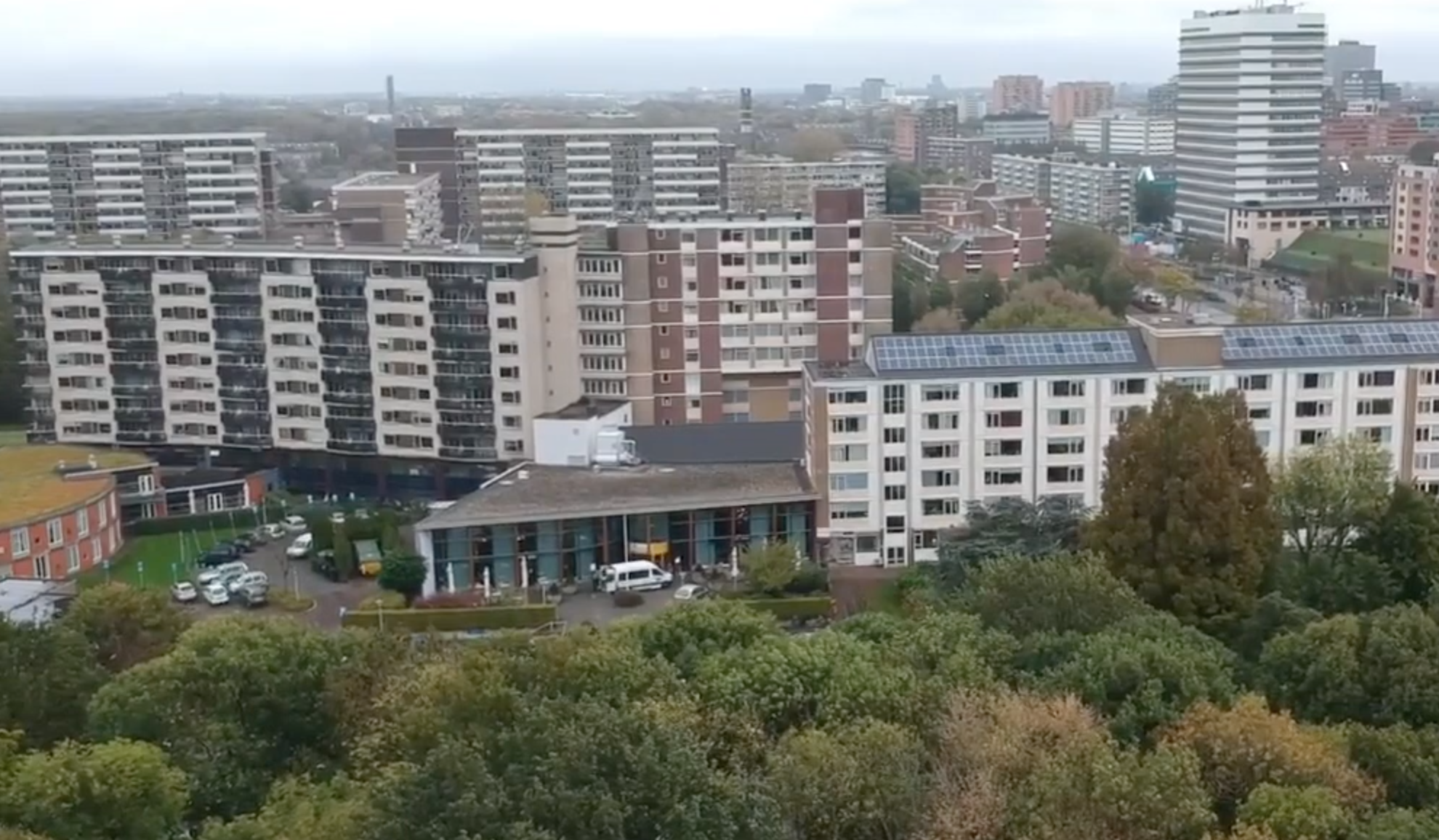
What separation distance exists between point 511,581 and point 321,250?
802cm

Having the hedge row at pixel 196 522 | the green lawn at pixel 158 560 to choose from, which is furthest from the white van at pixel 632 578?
the hedge row at pixel 196 522

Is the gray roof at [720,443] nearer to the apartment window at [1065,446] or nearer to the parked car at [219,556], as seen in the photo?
the apartment window at [1065,446]

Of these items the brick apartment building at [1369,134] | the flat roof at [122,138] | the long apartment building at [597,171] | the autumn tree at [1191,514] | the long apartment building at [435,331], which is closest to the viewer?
the autumn tree at [1191,514]

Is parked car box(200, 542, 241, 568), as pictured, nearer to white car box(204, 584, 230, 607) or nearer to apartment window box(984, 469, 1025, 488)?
white car box(204, 584, 230, 607)

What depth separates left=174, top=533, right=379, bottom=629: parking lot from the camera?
18.2 meters

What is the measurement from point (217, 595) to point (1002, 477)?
10.1 metres

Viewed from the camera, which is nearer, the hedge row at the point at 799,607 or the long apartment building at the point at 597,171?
the hedge row at the point at 799,607

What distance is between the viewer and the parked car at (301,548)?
20.7m

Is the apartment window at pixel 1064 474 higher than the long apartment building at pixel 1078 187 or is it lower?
lower

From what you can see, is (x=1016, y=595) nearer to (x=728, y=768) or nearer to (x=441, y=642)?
(x=728, y=768)

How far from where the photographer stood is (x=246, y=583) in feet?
61.8

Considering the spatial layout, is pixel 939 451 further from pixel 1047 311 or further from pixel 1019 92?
pixel 1019 92

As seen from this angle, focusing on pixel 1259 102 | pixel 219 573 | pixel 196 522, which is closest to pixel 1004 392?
pixel 219 573

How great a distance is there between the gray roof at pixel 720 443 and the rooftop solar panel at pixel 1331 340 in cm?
613
